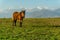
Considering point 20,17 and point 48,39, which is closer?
point 48,39

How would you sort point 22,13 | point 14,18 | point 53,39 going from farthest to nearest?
1. point 14,18
2. point 22,13
3. point 53,39

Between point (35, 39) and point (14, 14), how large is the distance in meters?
17.7

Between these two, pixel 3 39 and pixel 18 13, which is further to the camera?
pixel 18 13

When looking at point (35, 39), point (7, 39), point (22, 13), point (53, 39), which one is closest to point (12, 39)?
point (7, 39)

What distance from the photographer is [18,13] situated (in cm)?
3241

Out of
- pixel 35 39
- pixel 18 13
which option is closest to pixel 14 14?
pixel 18 13

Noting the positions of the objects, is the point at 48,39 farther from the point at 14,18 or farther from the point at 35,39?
the point at 14,18

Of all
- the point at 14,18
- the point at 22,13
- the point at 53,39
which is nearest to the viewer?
the point at 53,39

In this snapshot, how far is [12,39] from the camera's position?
49.5 feet

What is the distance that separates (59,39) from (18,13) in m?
17.4

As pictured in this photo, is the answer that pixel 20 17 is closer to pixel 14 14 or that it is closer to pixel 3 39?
pixel 14 14

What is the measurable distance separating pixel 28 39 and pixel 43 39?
43.8 inches

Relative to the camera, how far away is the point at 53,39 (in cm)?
1507

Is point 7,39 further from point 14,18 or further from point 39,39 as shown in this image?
point 14,18
